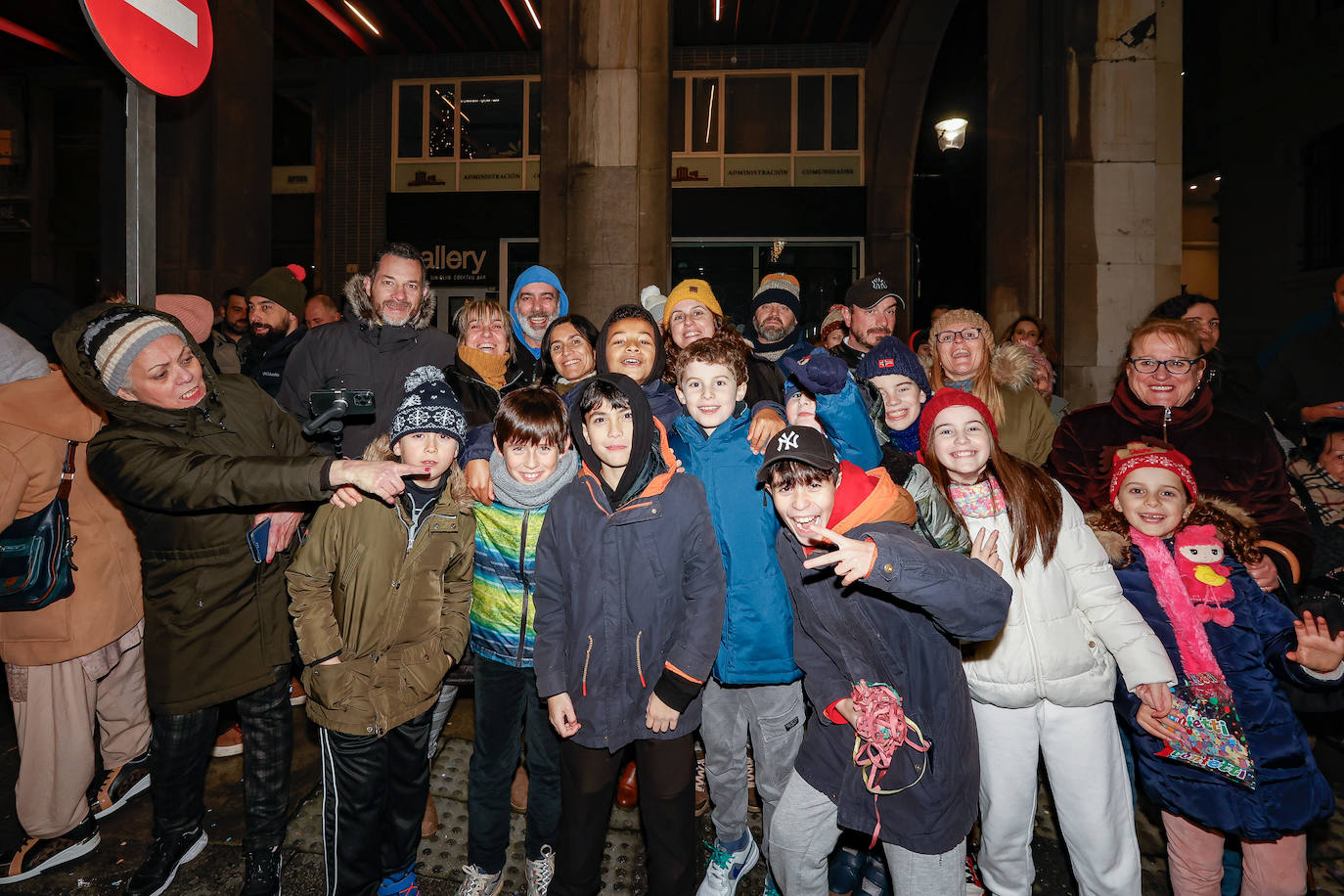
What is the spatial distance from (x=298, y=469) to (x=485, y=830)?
165 centimetres

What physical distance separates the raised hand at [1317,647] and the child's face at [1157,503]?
520 millimetres

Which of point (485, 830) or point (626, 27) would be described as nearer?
point (485, 830)

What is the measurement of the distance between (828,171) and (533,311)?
1338 cm

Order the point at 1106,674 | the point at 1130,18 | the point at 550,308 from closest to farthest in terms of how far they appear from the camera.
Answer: the point at 1106,674 < the point at 550,308 < the point at 1130,18

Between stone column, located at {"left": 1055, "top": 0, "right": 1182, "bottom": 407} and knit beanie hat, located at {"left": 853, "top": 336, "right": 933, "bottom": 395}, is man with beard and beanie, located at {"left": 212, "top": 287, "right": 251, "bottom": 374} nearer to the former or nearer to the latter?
knit beanie hat, located at {"left": 853, "top": 336, "right": 933, "bottom": 395}

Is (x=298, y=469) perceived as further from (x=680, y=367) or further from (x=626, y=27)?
(x=626, y=27)

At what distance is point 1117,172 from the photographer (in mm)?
7523

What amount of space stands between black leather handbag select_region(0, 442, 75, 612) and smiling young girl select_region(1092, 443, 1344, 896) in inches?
178

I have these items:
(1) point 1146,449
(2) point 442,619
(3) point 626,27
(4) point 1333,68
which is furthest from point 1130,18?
(4) point 1333,68

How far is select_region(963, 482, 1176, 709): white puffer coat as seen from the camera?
2473 mm

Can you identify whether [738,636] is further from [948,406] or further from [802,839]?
[948,406]

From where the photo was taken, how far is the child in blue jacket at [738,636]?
2.74 meters

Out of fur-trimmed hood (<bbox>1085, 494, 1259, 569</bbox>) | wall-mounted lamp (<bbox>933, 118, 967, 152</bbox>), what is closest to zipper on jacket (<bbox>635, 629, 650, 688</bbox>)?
fur-trimmed hood (<bbox>1085, 494, 1259, 569</bbox>)

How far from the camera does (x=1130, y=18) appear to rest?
24.3 ft
